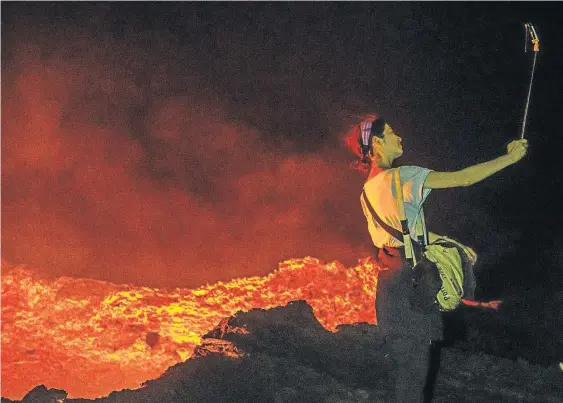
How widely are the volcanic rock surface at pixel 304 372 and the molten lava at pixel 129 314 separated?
2460 millimetres

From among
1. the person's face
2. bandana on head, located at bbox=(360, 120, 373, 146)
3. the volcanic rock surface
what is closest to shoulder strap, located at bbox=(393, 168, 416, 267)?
the person's face

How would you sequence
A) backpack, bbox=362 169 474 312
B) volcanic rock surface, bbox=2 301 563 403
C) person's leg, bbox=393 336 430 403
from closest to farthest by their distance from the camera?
backpack, bbox=362 169 474 312 → person's leg, bbox=393 336 430 403 → volcanic rock surface, bbox=2 301 563 403

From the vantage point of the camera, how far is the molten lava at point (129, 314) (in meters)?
8.45

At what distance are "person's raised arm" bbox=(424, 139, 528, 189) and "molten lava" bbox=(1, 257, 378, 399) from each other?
4967 mm

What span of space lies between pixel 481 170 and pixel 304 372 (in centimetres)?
242

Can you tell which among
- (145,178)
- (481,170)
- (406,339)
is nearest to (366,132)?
(481,170)

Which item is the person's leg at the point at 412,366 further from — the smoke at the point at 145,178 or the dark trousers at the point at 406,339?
the smoke at the point at 145,178

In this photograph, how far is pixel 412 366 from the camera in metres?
3.77

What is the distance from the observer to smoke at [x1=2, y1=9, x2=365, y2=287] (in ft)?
30.2

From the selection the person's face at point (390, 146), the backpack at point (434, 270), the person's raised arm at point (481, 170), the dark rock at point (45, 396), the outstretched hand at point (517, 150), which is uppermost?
the person's face at point (390, 146)

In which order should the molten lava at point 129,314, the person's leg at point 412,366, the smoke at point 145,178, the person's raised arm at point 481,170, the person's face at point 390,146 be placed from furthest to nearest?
the smoke at point 145,178 < the molten lava at point 129,314 < the person's face at point 390,146 < the person's leg at point 412,366 < the person's raised arm at point 481,170

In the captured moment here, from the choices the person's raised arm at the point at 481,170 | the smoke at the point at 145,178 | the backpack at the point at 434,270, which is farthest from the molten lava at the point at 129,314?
the person's raised arm at the point at 481,170

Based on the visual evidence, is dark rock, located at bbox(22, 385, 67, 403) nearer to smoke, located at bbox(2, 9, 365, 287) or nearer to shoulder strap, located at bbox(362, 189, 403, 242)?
shoulder strap, located at bbox(362, 189, 403, 242)

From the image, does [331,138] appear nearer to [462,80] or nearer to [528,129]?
[462,80]
